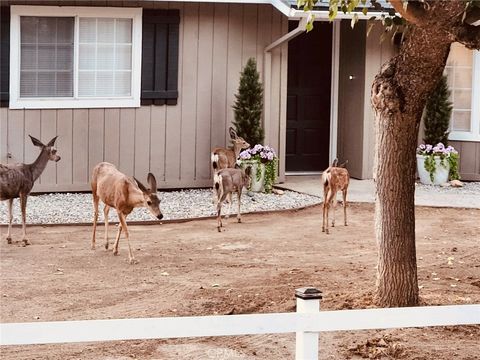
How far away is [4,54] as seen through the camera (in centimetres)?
1628

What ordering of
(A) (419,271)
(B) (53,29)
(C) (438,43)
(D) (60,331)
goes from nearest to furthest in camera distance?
(D) (60,331) < (C) (438,43) < (A) (419,271) < (B) (53,29)

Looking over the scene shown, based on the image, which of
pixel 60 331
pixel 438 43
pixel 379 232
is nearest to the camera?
pixel 60 331

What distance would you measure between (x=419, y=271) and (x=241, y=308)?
2.70m

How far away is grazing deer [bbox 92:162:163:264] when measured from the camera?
38.4 ft

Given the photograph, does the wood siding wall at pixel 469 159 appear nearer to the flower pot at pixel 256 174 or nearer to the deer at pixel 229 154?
the flower pot at pixel 256 174

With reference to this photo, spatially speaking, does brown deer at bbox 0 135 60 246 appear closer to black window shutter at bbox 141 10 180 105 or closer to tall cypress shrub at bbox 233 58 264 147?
black window shutter at bbox 141 10 180 105

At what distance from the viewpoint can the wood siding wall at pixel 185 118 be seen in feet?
55.0

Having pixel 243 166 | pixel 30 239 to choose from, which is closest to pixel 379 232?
pixel 30 239

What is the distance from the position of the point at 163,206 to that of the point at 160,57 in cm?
273

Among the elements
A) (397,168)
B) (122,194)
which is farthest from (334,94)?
(397,168)

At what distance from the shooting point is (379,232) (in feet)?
30.1

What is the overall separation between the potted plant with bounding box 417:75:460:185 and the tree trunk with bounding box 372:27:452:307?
901 centimetres

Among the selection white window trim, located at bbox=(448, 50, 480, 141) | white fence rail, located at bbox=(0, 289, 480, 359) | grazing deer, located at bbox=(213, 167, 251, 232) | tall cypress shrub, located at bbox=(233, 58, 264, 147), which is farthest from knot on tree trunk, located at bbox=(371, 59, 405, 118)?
white window trim, located at bbox=(448, 50, 480, 141)

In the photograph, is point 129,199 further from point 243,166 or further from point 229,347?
point 243,166
